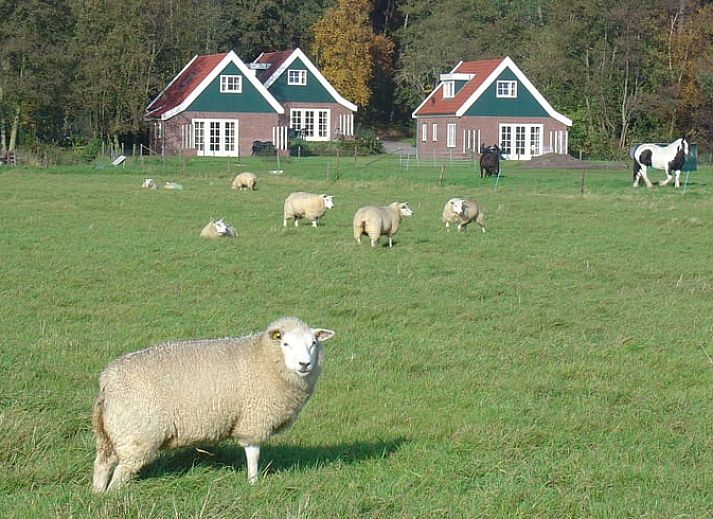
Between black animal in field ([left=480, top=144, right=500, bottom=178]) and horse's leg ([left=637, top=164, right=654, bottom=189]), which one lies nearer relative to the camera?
horse's leg ([left=637, top=164, right=654, bottom=189])

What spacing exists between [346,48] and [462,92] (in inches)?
681

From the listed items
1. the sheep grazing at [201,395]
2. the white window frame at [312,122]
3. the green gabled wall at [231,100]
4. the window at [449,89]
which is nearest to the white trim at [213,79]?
the green gabled wall at [231,100]

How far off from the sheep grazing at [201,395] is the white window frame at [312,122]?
6854cm

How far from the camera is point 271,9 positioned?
89750 millimetres

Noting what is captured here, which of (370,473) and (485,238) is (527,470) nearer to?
(370,473)

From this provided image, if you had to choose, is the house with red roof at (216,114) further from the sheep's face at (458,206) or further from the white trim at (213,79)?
the sheep's face at (458,206)

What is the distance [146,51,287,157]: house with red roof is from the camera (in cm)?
6538

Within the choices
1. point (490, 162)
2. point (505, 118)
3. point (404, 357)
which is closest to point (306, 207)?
point (404, 357)

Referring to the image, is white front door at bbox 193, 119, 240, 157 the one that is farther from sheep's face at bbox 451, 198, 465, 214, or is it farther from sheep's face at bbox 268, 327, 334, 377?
sheep's face at bbox 268, 327, 334, 377

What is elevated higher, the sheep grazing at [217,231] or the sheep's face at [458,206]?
the sheep's face at [458,206]

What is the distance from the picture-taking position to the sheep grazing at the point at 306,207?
24750mm

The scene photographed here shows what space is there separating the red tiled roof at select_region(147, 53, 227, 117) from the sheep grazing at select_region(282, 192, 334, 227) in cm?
4168

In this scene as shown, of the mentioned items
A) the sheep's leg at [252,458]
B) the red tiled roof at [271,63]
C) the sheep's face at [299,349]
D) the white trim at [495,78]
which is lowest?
the sheep's leg at [252,458]

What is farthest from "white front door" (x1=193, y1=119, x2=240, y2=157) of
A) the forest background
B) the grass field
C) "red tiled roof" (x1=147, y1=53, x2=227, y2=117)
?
the grass field
